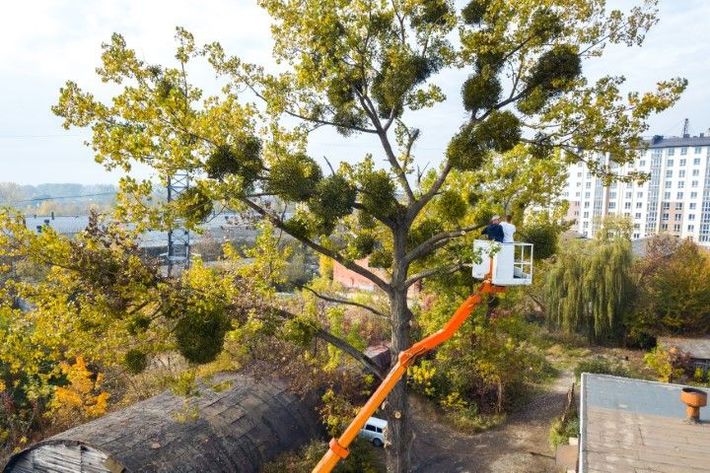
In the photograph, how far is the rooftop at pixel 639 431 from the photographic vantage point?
7.40m

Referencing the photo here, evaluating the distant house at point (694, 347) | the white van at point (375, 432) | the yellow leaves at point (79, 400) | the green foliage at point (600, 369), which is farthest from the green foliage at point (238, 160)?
the distant house at point (694, 347)

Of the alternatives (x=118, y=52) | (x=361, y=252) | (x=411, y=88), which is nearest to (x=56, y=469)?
(x=361, y=252)

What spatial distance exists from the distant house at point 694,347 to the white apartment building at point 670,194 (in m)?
42.5

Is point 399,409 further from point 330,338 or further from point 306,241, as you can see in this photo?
point 306,241

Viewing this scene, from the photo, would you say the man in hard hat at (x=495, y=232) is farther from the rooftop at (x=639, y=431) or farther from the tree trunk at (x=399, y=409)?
the rooftop at (x=639, y=431)

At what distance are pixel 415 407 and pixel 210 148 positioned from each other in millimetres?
14227

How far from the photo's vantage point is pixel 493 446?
1617cm

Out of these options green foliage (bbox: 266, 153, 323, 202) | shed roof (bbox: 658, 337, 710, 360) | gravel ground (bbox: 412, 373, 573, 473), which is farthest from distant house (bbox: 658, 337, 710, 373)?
green foliage (bbox: 266, 153, 323, 202)

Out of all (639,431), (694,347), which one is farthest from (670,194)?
(639,431)

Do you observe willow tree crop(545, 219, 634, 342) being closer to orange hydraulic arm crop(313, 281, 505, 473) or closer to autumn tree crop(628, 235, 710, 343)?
autumn tree crop(628, 235, 710, 343)

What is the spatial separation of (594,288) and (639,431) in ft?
60.5

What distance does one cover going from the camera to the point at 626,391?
1067 centimetres

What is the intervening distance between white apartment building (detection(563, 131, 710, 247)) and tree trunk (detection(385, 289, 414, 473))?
198ft

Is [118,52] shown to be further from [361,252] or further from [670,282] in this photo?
[670,282]
